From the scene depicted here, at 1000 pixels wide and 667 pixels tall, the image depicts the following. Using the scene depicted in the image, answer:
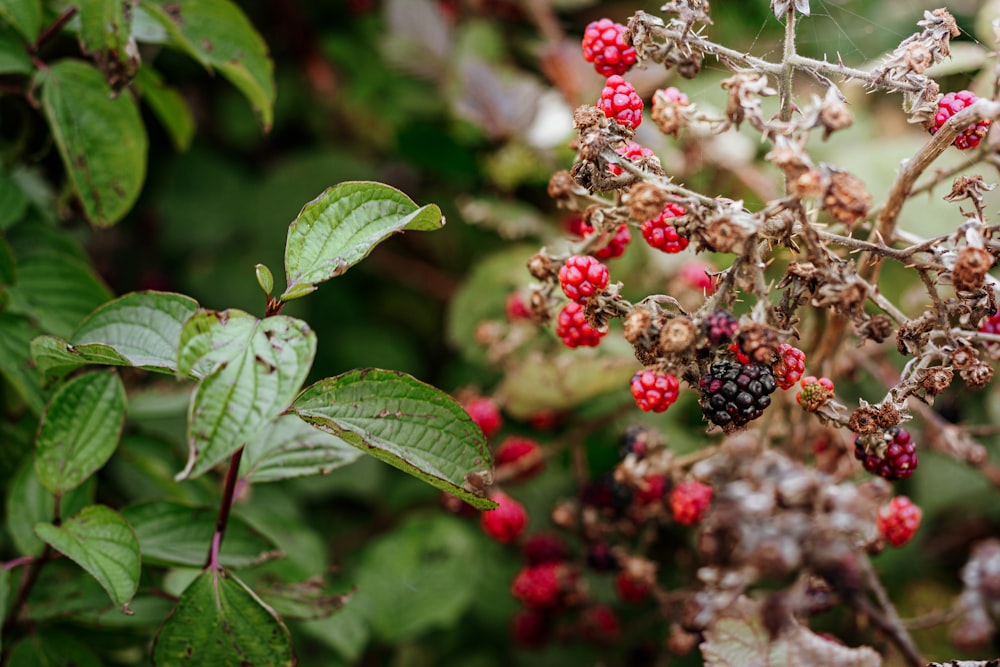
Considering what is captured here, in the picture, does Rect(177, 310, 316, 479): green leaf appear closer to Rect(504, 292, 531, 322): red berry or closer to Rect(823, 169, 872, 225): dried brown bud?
Rect(823, 169, 872, 225): dried brown bud

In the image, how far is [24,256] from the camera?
5.08 ft

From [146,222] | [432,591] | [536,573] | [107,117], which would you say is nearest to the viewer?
[107,117]

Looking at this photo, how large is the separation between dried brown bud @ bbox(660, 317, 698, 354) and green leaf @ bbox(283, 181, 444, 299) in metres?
0.34

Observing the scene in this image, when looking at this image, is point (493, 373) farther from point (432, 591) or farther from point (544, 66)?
point (544, 66)

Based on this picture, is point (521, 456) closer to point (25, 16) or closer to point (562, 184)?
point (562, 184)

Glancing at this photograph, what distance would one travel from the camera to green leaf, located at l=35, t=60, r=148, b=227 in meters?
1.49

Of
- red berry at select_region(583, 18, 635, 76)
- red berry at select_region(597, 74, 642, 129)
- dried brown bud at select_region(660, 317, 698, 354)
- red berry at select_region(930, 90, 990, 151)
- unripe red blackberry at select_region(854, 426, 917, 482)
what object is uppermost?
red berry at select_region(930, 90, 990, 151)

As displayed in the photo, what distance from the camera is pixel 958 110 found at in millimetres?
1063

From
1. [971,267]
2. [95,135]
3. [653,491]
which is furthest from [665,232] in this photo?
[95,135]

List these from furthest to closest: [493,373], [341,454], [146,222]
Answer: [146,222] < [493,373] < [341,454]

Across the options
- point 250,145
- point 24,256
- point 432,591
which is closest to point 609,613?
point 432,591

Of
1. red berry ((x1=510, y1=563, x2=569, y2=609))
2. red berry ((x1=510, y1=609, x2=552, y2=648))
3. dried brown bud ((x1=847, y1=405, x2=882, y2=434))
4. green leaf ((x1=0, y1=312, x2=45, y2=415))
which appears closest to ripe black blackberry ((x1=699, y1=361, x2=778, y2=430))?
dried brown bud ((x1=847, y1=405, x2=882, y2=434))

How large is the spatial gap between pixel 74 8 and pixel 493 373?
4.61 ft

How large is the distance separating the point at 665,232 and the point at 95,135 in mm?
1134
